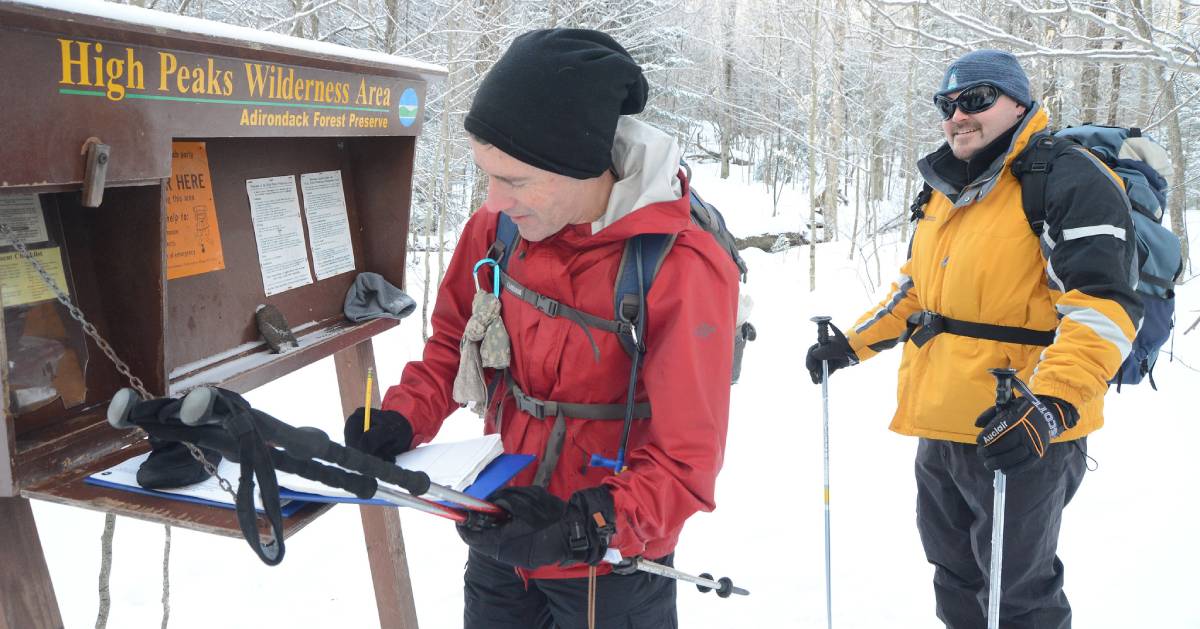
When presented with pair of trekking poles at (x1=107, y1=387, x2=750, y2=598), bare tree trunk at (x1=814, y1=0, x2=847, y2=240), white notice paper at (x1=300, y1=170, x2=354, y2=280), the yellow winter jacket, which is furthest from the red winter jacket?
bare tree trunk at (x1=814, y1=0, x2=847, y2=240)

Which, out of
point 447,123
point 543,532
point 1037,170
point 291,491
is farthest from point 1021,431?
point 447,123

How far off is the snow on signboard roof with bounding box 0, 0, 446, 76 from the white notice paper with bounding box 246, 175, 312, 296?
1.67ft

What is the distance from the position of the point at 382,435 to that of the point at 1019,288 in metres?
2.02

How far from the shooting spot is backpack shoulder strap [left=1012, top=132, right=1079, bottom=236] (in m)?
2.45

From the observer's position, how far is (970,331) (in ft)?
8.44

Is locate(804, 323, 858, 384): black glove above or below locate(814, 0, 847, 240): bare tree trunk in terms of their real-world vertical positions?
below

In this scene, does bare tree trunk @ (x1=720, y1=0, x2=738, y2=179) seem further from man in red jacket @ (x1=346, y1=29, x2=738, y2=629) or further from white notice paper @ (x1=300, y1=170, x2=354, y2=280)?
man in red jacket @ (x1=346, y1=29, x2=738, y2=629)

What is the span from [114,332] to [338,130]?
0.87 meters

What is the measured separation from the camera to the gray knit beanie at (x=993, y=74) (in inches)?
103

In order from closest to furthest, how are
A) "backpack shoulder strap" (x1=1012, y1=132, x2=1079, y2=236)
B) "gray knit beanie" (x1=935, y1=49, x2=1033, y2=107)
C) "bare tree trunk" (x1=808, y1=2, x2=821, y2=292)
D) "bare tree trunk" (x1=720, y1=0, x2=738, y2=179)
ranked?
"backpack shoulder strap" (x1=1012, y1=132, x2=1079, y2=236) < "gray knit beanie" (x1=935, y1=49, x2=1033, y2=107) < "bare tree trunk" (x1=808, y1=2, x2=821, y2=292) < "bare tree trunk" (x1=720, y1=0, x2=738, y2=179)

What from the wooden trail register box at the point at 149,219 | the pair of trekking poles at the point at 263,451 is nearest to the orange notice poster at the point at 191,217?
the wooden trail register box at the point at 149,219

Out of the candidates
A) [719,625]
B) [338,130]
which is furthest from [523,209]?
[719,625]

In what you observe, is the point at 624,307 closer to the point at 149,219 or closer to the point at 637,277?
the point at 637,277

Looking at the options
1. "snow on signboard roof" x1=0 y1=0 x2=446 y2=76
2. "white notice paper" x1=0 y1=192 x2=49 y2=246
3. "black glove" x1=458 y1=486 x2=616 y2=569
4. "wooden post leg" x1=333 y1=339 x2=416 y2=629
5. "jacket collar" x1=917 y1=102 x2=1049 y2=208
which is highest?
"snow on signboard roof" x1=0 y1=0 x2=446 y2=76
